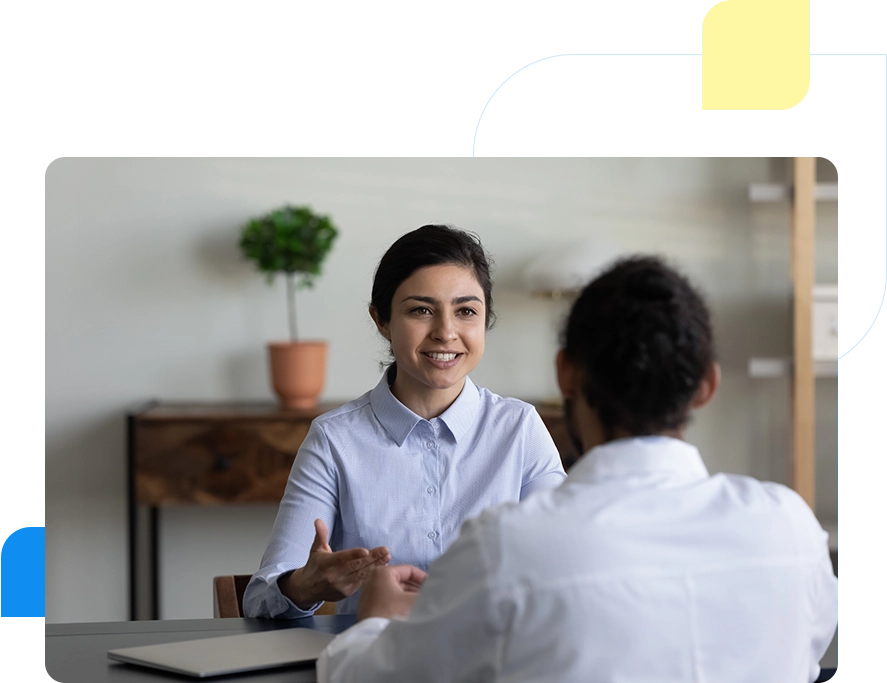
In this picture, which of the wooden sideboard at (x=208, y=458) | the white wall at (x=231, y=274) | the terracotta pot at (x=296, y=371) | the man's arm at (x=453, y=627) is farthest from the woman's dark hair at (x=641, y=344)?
the white wall at (x=231, y=274)

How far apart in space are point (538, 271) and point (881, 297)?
1.09 meters

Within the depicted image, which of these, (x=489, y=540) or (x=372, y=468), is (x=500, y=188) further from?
(x=489, y=540)

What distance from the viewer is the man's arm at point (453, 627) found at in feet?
2.92

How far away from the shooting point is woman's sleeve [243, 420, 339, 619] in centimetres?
146

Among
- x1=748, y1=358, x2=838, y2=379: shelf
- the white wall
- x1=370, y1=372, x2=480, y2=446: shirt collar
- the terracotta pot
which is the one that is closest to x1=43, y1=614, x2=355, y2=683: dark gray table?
x1=370, y1=372, x2=480, y2=446: shirt collar

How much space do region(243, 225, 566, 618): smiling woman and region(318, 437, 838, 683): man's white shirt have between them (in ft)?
2.10

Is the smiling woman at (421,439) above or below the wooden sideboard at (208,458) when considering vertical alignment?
above

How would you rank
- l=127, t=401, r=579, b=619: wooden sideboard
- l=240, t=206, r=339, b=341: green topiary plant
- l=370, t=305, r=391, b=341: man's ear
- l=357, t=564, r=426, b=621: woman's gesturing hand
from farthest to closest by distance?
l=240, t=206, r=339, b=341: green topiary plant, l=127, t=401, r=579, b=619: wooden sideboard, l=370, t=305, r=391, b=341: man's ear, l=357, t=564, r=426, b=621: woman's gesturing hand

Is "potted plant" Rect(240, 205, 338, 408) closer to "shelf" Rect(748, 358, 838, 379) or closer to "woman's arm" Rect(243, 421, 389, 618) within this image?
"shelf" Rect(748, 358, 838, 379)

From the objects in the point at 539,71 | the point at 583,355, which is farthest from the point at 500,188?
the point at 583,355

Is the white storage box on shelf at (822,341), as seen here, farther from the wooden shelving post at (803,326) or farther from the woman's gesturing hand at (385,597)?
the woman's gesturing hand at (385,597)

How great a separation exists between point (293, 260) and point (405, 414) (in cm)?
178

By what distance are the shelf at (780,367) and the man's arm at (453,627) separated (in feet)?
9.09

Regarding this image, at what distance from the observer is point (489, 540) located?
2.93ft
